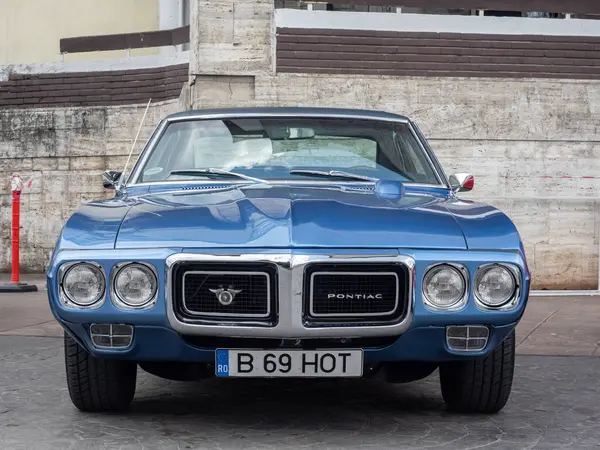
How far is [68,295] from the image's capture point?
4.44m

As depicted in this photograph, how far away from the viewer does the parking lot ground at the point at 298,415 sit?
4.48 meters

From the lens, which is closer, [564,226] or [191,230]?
→ [191,230]

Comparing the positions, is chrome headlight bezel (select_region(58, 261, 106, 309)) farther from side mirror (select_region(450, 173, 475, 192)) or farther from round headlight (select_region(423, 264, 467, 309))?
side mirror (select_region(450, 173, 475, 192))

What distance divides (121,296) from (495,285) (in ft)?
4.72

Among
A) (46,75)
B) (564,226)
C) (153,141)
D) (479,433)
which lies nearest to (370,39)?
(564,226)

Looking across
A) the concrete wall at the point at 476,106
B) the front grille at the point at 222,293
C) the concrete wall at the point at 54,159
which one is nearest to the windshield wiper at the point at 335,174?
the front grille at the point at 222,293

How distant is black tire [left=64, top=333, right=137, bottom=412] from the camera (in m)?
4.81

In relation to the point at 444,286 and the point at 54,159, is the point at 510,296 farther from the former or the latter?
the point at 54,159

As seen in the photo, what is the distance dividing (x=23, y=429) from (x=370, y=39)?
874 centimetres

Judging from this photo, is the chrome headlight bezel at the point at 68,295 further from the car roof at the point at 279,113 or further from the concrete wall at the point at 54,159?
the concrete wall at the point at 54,159

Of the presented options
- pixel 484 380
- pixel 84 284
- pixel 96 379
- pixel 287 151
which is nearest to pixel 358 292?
pixel 484 380

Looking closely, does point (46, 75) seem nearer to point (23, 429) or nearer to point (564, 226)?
point (564, 226)

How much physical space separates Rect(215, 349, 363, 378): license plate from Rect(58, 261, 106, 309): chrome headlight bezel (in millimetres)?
494

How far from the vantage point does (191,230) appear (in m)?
4.46
